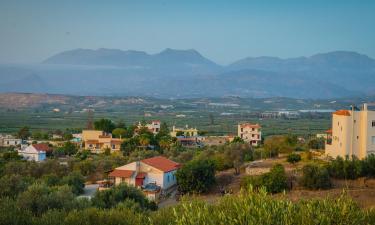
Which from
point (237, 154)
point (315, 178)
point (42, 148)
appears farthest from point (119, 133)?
point (315, 178)

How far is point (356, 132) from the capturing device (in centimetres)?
3028

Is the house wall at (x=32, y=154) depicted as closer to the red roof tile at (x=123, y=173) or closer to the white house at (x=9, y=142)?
the white house at (x=9, y=142)

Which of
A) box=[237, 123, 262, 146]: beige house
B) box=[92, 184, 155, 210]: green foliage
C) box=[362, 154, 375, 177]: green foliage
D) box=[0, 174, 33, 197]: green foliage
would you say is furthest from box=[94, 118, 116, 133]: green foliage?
box=[92, 184, 155, 210]: green foliage

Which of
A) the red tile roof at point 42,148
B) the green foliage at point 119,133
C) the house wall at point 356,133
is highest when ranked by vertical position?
the house wall at point 356,133

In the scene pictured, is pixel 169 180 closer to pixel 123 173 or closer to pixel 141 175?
pixel 141 175

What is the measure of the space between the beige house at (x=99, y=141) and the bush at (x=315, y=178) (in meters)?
27.6

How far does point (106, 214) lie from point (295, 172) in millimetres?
16142

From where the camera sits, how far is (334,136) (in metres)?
31.7

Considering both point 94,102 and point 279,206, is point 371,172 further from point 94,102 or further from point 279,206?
point 94,102

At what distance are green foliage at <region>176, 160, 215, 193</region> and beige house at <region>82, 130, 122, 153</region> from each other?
75.2 feet

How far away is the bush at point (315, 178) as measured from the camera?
25516mm

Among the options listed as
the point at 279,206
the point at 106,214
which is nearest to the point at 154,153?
the point at 106,214

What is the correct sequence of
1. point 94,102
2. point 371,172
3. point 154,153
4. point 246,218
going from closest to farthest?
point 246,218, point 371,172, point 154,153, point 94,102

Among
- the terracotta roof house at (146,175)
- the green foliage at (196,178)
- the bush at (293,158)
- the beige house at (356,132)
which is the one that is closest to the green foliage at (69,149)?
the terracotta roof house at (146,175)
